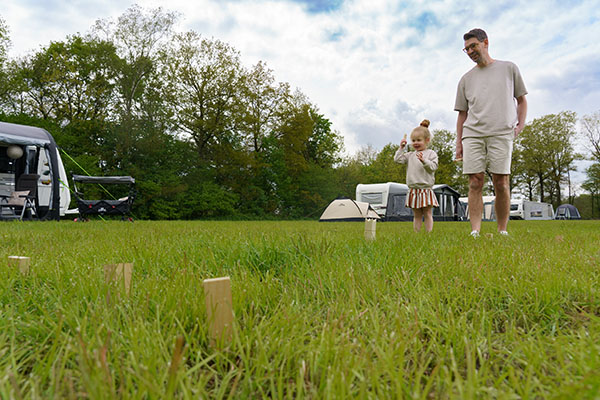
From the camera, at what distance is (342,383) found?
0.57 meters

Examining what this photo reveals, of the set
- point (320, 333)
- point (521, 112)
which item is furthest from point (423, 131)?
point (320, 333)

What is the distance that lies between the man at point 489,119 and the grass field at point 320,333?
2086 mm

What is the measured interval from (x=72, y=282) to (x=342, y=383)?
3.48 ft

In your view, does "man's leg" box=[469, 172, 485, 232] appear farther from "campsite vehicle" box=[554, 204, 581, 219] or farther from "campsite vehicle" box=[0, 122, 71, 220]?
"campsite vehicle" box=[554, 204, 581, 219]

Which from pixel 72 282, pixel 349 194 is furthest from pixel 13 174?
pixel 349 194

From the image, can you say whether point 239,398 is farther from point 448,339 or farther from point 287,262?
point 287,262

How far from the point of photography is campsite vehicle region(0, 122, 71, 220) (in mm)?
8780

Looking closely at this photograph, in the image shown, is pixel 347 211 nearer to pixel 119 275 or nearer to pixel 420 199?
pixel 420 199

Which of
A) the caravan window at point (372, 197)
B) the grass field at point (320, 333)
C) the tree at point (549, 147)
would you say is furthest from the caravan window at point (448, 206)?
the grass field at point (320, 333)

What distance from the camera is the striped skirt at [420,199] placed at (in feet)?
15.7

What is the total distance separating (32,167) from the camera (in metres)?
9.73

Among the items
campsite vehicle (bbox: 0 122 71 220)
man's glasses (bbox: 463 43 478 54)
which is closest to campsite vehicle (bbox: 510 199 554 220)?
man's glasses (bbox: 463 43 478 54)

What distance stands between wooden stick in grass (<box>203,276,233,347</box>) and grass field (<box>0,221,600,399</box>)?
0.03 meters

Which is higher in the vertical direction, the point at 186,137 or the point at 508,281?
the point at 186,137
